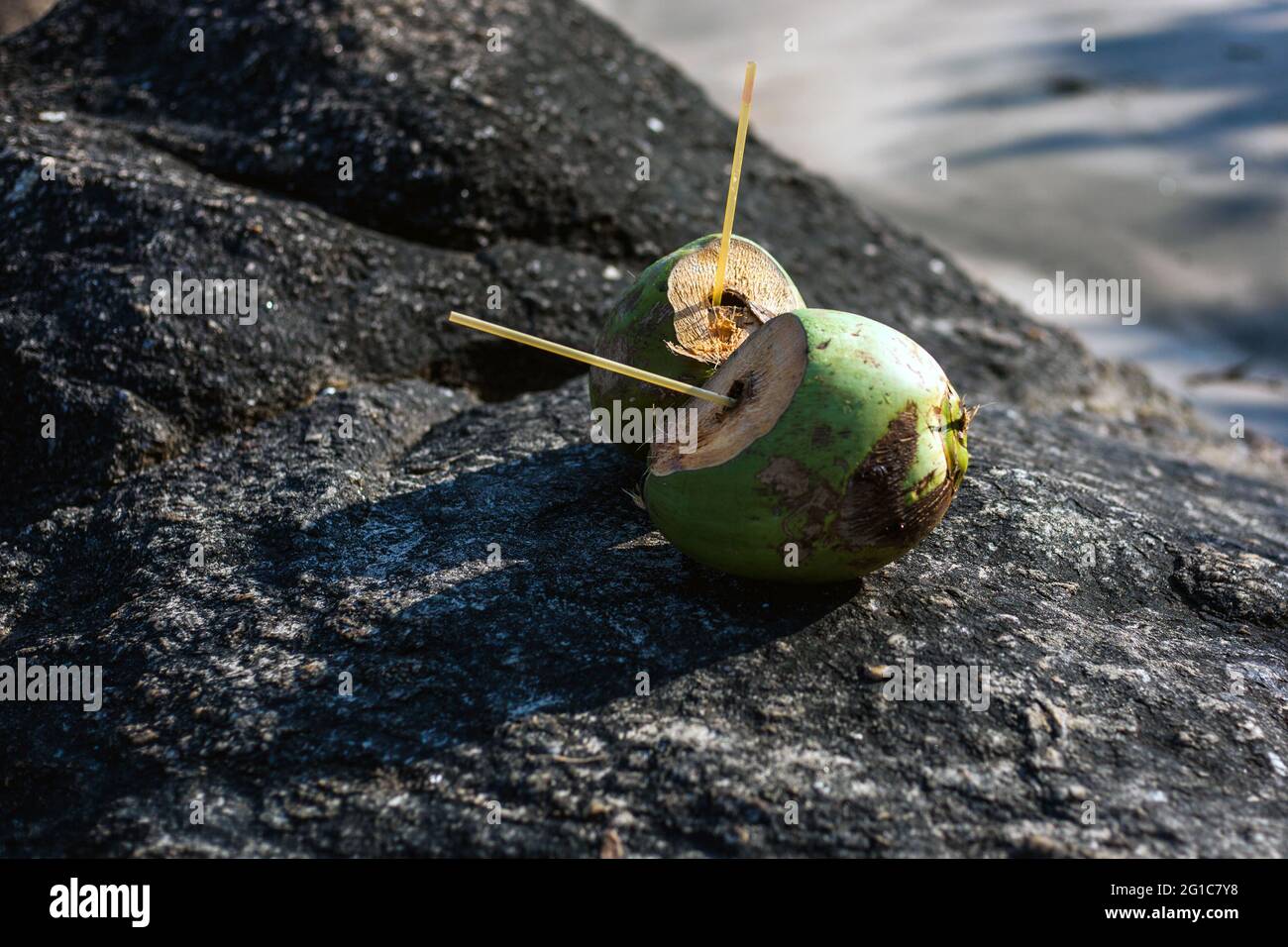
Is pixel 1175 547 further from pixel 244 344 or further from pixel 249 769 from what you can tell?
pixel 244 344

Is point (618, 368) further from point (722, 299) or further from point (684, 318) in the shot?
point (722, 299)

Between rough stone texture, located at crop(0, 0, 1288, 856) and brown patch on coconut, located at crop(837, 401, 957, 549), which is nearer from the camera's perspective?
rough stone texture, located at crop(0, 0, 1288, 856)

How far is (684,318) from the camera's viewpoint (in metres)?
2.61

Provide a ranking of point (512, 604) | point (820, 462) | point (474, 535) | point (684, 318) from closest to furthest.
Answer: point (820, 462)
point (512, 604)
point (684, 318)
point (474, 535)

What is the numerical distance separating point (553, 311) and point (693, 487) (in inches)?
69.0

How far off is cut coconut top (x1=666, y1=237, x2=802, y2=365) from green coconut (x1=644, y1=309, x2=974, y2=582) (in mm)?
287

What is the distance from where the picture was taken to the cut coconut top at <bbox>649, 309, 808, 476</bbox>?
2.21 meters

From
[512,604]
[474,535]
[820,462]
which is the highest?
[820,462]

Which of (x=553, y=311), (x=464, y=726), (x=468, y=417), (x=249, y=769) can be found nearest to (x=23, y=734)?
(x=249, y=769)

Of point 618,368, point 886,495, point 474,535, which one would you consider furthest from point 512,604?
point 886,495

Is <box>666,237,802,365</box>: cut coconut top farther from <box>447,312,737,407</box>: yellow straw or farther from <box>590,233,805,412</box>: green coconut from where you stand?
<box>447,312,737,407</box>: yellow straw

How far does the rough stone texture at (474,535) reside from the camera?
2012mm

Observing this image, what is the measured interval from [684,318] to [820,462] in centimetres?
63

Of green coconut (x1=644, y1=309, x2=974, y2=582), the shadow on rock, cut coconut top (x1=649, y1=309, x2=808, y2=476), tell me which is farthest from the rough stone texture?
cut coconut top (x1=649, y1=309, x2=808, y2=476)
